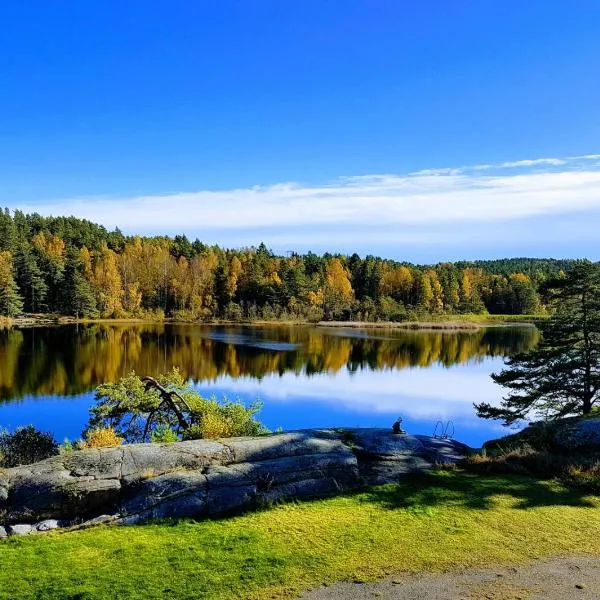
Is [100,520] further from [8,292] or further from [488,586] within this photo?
[8,292]

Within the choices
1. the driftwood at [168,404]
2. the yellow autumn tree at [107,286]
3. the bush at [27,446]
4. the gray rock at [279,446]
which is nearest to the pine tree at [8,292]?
the yellow autumn tree at [107,286]

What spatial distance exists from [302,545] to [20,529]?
5203mm

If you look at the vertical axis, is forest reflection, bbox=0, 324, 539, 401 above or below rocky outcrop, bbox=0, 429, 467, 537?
below

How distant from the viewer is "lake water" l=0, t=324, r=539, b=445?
33281 millimetres

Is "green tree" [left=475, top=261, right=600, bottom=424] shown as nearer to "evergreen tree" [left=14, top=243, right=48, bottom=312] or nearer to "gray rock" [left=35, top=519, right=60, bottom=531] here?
"gray rock" [left=35, top=519, right=60, bottom=531]

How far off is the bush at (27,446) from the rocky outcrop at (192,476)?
5.33m

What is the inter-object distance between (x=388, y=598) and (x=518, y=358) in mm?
20968

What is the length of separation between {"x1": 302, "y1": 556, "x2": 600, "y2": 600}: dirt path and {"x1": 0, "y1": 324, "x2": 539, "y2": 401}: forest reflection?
1360 inches

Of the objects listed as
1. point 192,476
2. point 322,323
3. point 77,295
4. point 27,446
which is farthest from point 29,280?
point 192,476

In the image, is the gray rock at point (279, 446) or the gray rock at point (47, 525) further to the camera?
the gray rock at point (279, 446)

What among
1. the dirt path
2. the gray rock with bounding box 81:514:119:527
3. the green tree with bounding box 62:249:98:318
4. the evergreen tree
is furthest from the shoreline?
the dirt path

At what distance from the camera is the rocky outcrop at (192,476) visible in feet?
34.4

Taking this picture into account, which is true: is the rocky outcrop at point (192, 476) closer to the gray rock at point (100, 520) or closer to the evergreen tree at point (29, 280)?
the gray rock at point (100, 520)

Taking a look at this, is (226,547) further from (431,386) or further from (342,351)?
(342,351)
